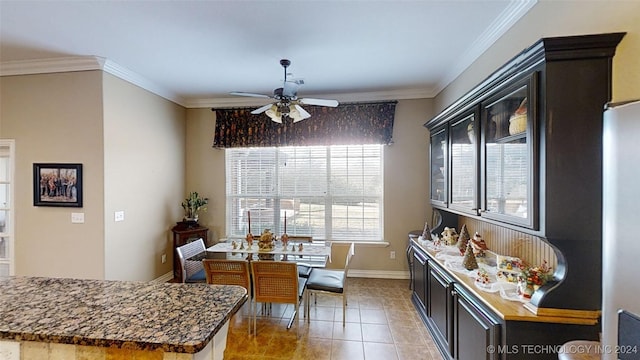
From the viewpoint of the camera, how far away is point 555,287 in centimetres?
151

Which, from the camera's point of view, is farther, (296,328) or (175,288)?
(296,328)

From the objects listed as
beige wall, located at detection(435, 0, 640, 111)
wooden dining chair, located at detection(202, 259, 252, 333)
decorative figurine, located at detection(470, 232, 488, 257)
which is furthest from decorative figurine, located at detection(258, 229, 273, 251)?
beige wall, located at detection(435, 0, 640, 111)

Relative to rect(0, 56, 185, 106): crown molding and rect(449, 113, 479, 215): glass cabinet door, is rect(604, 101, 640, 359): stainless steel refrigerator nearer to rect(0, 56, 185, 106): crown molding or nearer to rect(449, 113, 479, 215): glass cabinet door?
rect(449, 113, 479, 215): glass cabinet door

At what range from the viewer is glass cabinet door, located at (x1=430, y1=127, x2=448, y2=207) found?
303 centimetres

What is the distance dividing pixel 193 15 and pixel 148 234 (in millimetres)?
3032

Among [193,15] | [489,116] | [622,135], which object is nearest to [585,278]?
[622,135]

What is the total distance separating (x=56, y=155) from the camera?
331 centimetres

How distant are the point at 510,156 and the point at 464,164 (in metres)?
0.69

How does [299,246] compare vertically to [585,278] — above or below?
below

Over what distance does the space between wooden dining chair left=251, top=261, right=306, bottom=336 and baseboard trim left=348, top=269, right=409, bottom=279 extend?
1.95 metres

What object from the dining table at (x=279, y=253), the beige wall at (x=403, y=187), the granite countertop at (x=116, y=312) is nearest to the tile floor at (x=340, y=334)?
the dining table at (x=279, y=253)

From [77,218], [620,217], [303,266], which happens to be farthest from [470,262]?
Answer: [77,218]

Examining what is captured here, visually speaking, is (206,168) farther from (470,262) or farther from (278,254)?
(470,262)

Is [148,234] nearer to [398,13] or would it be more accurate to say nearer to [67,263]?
[67,263]
